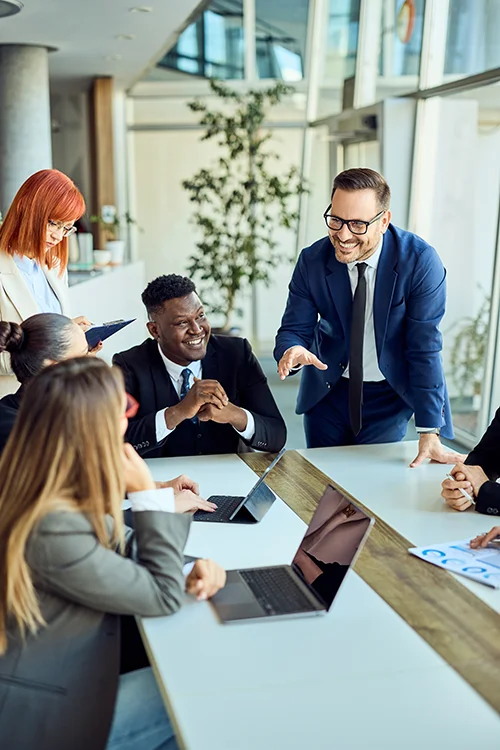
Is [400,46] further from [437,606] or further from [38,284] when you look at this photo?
[437,606]

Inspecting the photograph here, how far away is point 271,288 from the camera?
35.7 feet

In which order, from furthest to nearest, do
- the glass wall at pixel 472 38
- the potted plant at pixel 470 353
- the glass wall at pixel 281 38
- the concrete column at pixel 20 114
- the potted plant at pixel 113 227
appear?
Answer: 1. the glass wall at pixel 281 38
2. the potted plant at pixel 113 227
3. the concrete column at pixel 20 114
4. the potted plant at pixel 470 353
5. the glass wall at pixel 472 38

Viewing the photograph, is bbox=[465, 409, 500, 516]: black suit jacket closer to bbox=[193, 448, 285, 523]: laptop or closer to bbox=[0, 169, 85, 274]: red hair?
bbox=[193, 448, 285, 523]: laptop

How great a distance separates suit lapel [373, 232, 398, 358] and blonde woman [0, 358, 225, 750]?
171 centimetres

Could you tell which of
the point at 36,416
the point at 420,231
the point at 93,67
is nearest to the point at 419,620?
the point at 36,416

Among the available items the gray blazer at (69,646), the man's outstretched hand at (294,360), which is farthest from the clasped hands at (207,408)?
the gray blazer at (69,646)

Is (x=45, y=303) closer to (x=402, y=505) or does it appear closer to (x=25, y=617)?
(x=402, y=505)

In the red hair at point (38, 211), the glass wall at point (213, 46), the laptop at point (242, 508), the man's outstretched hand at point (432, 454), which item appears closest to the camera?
the laptop at point (242, 508)

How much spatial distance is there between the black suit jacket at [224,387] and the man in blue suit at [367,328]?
0.53 feet

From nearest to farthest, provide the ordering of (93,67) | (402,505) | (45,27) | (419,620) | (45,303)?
(419,620) < (402,505) < (45,303) < (45,27) < (93,67)

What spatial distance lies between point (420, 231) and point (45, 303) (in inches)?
156

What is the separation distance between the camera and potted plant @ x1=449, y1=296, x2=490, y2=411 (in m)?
6.08

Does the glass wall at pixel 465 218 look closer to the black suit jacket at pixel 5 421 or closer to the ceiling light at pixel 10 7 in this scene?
the ceiling light at pixel 10 7

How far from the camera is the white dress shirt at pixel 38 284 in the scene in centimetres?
384
